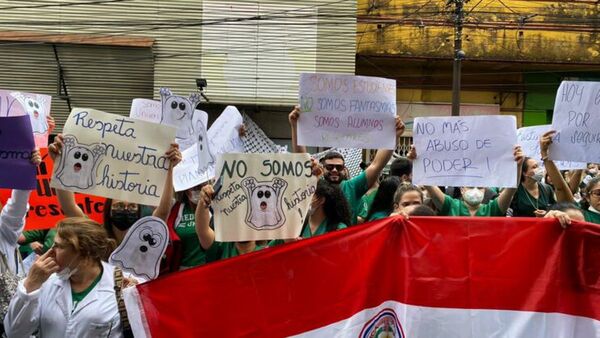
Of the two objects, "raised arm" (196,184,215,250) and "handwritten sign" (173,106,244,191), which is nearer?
"raised arm" (196,184,215,250)

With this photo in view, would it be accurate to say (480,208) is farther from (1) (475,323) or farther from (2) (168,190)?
(2) (168,190)

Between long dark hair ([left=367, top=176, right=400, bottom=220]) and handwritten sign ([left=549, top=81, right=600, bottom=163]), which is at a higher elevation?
handwritten sign ([left=549, top=81, right=600, bottom=163])

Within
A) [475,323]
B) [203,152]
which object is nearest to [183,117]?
[203,152]

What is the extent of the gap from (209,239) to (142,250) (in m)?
0.70

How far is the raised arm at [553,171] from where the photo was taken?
167 inches

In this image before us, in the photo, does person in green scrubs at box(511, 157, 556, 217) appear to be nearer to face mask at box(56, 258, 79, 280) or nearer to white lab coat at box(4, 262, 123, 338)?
white lab coat at box(4, 262, 123, 338)

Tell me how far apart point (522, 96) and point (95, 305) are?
18712mm

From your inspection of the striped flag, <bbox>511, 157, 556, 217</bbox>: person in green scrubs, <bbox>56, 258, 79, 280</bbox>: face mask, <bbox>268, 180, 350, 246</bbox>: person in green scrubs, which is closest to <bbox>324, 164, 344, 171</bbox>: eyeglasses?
<bbox>268, 180, 350, 246</bbox>: person in green scrubs

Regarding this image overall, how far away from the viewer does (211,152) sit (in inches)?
187

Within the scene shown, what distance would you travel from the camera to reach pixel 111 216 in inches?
156

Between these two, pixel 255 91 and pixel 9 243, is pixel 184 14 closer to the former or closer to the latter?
pixel 255 91

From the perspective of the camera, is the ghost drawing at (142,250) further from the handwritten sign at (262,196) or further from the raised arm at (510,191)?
the raised arm at (510,191)

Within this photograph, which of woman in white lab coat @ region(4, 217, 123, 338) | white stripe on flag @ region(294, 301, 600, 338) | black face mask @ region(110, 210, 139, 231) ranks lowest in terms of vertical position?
white stripe on flag @ region(294, 301, 600, 338)

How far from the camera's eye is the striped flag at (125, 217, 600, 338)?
329 centimetres
